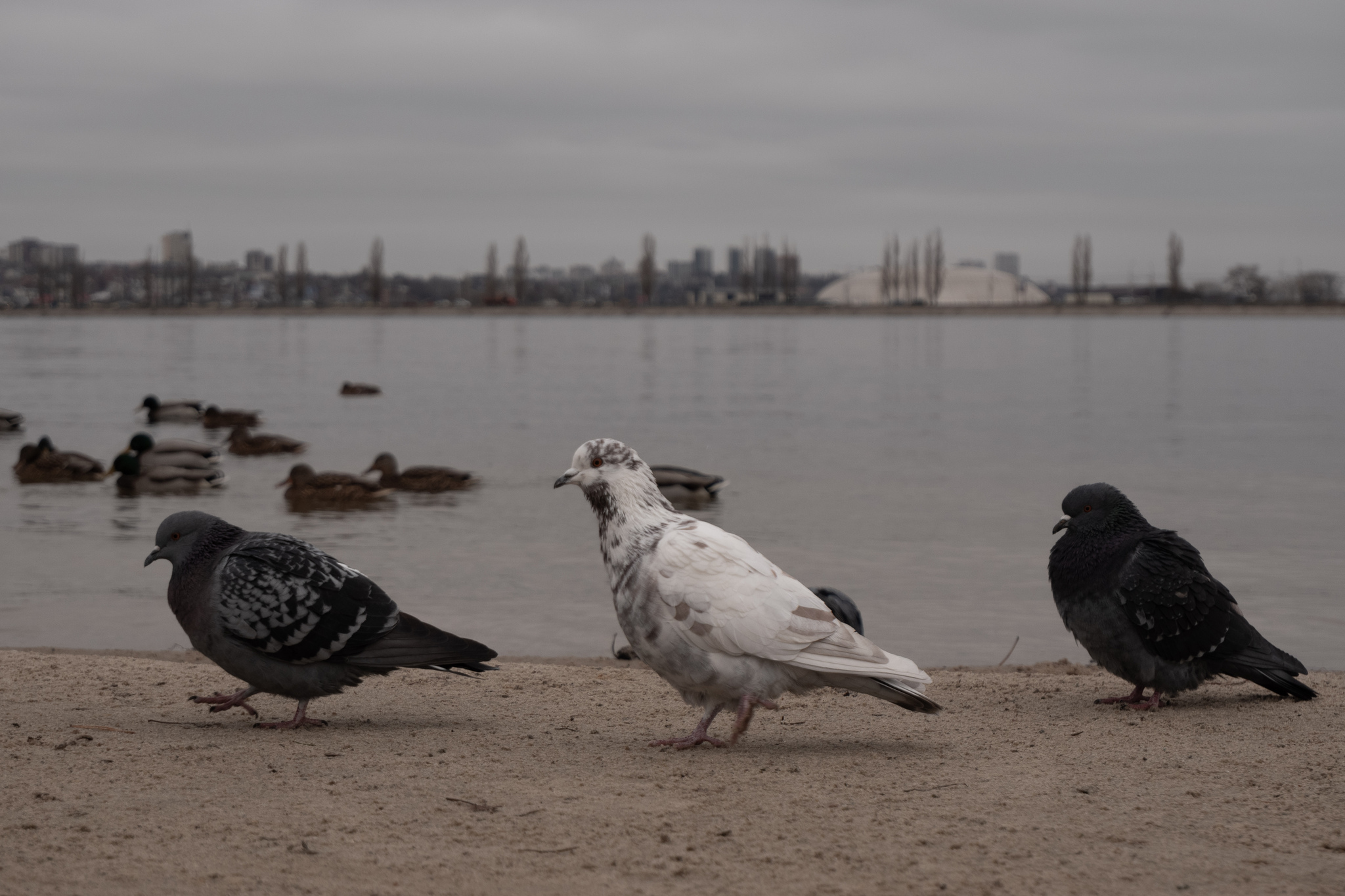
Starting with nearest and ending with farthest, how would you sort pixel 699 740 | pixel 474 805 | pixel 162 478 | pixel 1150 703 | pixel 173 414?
pixel 474 805, pixel 699 740, pixel 1150 703, pixel 162 478, pixel 173 414

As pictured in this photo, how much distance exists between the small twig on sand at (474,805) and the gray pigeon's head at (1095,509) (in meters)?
3.30

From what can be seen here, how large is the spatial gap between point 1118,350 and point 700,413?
4872cm

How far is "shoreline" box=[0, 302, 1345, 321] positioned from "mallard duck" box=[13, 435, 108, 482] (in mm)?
157503

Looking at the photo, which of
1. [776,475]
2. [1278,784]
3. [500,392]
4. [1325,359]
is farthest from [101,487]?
[1325,359]

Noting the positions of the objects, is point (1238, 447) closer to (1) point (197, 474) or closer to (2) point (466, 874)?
(1) point (197, 474)

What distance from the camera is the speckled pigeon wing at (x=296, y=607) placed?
571 centimetres

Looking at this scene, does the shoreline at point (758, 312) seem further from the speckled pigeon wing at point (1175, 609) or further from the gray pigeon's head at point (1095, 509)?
the speckled pigeon wing at point (1175, 609)

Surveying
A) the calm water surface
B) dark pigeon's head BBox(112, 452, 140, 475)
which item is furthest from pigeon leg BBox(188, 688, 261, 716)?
dark pigeon's head BBox(112, 452, 140, 475)

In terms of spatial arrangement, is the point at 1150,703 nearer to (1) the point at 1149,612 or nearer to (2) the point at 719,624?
(1) the point at 1149,612

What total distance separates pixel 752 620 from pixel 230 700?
2471 mm

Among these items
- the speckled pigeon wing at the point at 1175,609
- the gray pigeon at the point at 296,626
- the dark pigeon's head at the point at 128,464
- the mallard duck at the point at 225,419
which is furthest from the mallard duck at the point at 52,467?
the speckled pigeon wing at the point at 1175,609

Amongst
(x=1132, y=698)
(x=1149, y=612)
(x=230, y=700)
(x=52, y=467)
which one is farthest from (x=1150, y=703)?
(x=52, y=467)

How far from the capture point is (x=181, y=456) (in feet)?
65.5

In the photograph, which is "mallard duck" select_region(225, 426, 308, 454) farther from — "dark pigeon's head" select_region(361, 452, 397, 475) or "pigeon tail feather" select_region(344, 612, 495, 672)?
"pigeon tail feather" select_region(344, 612, 495, 672)
